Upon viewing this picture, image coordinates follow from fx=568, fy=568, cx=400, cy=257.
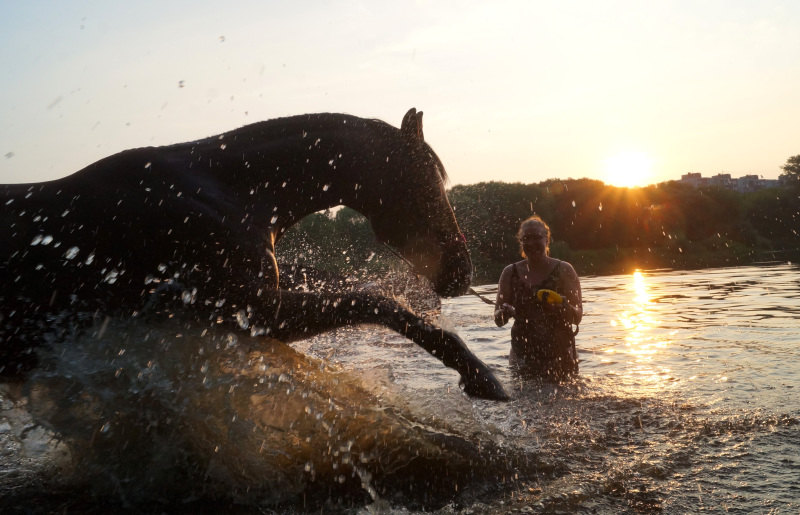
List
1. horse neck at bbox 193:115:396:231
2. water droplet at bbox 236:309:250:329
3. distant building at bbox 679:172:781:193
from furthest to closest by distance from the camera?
distant building at bbox 679:172:781:193, horse neck at bbox 193:115:396:231, water droplet at bbox 236:309:250:329

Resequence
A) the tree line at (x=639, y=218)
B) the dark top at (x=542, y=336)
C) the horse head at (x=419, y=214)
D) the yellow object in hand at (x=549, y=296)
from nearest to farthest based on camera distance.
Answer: the horse head at (x=419, y=214)
the yellow object in hand at (x=549, y=296)
the dark top at (x=542, y=336)
the tree line at (x=639, y=218)

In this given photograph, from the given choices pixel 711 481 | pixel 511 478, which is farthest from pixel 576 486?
pixel 711 481

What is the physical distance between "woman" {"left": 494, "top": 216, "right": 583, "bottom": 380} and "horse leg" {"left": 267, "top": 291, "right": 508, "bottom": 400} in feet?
9.30

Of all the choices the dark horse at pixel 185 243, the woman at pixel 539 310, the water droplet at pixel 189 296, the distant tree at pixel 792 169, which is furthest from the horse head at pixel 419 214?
the distant tree at pixel 792 169

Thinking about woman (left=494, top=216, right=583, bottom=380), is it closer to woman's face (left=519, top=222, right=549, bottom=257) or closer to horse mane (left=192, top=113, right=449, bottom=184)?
woman's face (left=519, top=222, right=549, bottom=257)

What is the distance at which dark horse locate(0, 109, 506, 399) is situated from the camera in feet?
9.12

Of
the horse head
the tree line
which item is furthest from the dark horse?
the tree line

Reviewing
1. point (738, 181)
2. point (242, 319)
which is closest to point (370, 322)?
point (242, 319)

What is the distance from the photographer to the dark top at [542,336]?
595 centimetres

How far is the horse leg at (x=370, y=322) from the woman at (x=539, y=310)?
2.84 m

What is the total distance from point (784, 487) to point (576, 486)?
0.99 m

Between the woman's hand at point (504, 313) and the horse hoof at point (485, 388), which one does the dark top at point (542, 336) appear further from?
the horse hoof at point (485, 388)

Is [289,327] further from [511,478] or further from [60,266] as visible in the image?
Answer: [511,478]

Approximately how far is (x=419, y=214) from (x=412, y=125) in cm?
57
